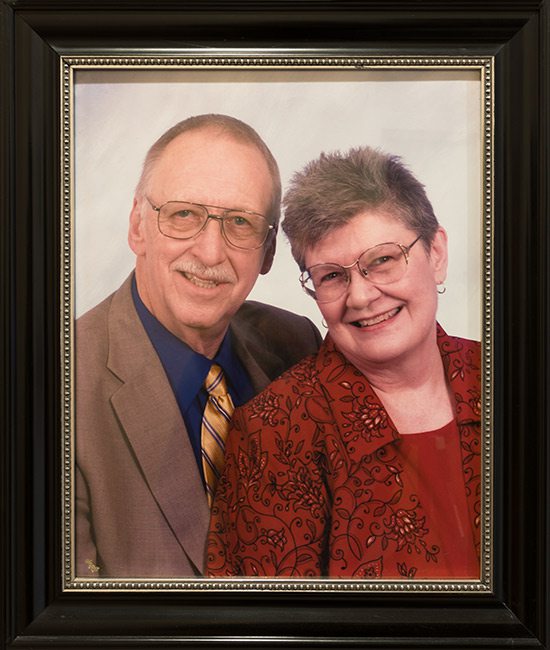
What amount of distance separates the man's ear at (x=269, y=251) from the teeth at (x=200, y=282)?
0.22 feet

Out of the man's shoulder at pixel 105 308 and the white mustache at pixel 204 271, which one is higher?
the white mustache at pixel 204 271

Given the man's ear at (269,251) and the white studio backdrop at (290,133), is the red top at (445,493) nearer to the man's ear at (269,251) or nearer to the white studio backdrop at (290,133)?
the white studio backdrop at (290,133)

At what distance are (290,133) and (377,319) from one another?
0.27 m

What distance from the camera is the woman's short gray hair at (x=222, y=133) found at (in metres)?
0.92

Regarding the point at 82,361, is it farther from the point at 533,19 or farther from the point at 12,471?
the point at 533,19

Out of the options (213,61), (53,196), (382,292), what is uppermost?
(213,61)

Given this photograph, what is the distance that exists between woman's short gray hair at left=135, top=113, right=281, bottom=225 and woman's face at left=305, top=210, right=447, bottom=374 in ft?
0.28

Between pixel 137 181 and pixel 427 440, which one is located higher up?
pixel 137 181

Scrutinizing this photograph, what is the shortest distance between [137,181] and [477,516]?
63 cm

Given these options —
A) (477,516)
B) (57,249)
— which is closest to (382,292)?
(477,516)

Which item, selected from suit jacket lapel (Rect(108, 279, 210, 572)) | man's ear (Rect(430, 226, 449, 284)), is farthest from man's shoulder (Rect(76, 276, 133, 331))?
man's ear (Rect(430, 226, 449, 284))

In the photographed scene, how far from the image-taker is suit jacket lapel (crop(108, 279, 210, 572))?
0.92 metres

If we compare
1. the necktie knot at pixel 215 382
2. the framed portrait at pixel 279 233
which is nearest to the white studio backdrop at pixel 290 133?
the framed portrait at pixel 279 233

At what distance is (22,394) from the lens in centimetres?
93
